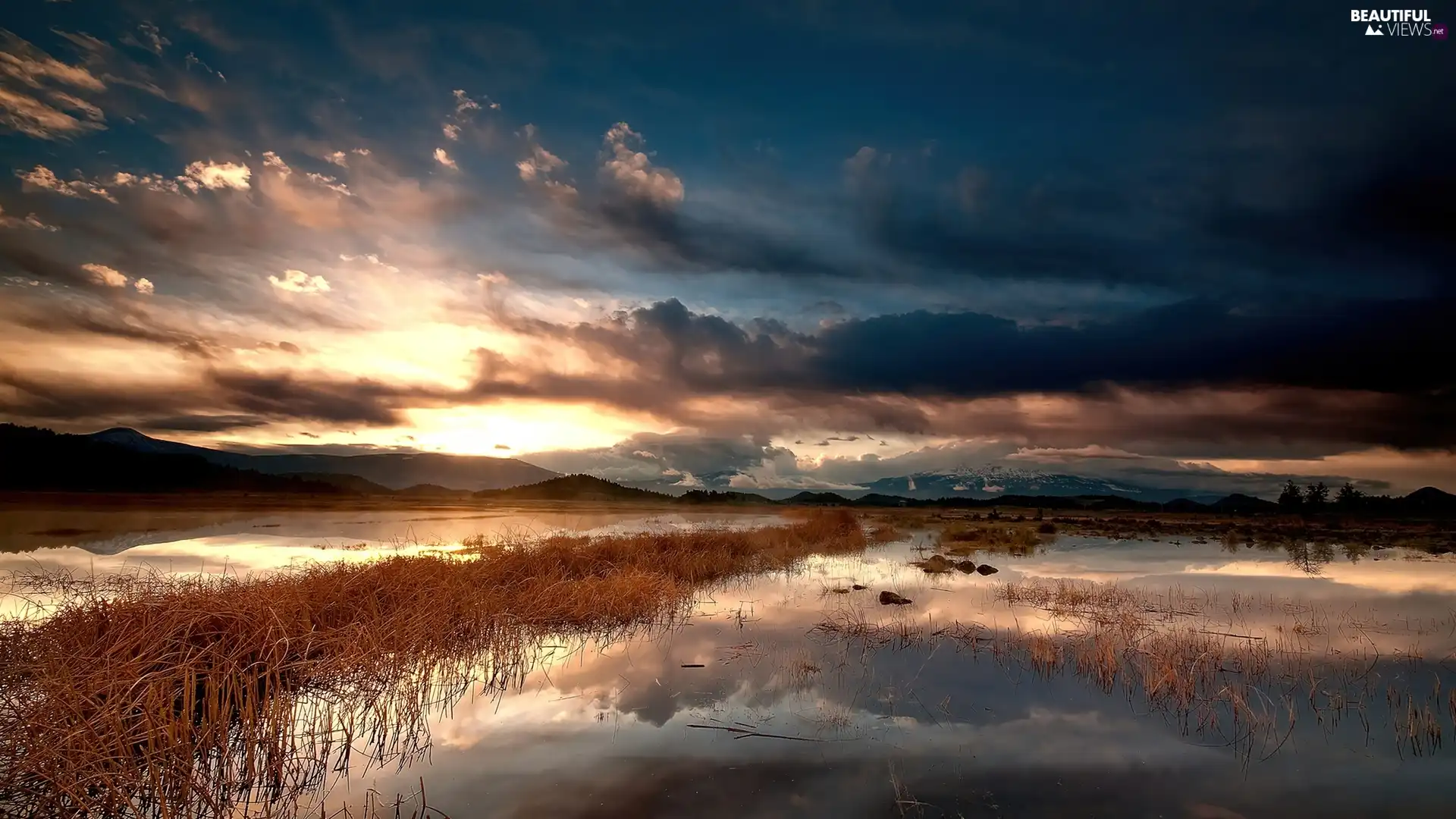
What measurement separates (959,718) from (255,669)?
11.5 m

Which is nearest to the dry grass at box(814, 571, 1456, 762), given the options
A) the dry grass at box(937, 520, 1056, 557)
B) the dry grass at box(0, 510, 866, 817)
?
the dry grass at box(0, 510, 866, 817)

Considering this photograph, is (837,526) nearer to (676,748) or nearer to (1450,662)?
(1450,662)

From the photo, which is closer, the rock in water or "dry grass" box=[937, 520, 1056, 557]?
the rock in water

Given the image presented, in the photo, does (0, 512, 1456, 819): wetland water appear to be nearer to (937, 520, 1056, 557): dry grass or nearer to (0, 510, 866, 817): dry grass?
(0, 510, 866, 817): dry grass

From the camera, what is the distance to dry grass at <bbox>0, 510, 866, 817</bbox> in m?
7.71

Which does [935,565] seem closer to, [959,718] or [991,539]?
[991,539]

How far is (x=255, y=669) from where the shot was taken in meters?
11.0

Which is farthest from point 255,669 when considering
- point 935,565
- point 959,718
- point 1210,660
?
point 935,565

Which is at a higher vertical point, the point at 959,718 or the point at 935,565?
the point at 959,718

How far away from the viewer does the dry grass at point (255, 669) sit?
7711 millimetres

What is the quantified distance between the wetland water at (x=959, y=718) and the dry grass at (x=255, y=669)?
0.90 meters

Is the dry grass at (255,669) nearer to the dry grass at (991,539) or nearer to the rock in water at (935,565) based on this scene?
the rock in water at (935,565)

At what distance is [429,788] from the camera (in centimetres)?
827

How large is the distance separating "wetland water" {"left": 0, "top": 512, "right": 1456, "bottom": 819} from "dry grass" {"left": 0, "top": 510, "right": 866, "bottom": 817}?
0.90 m
